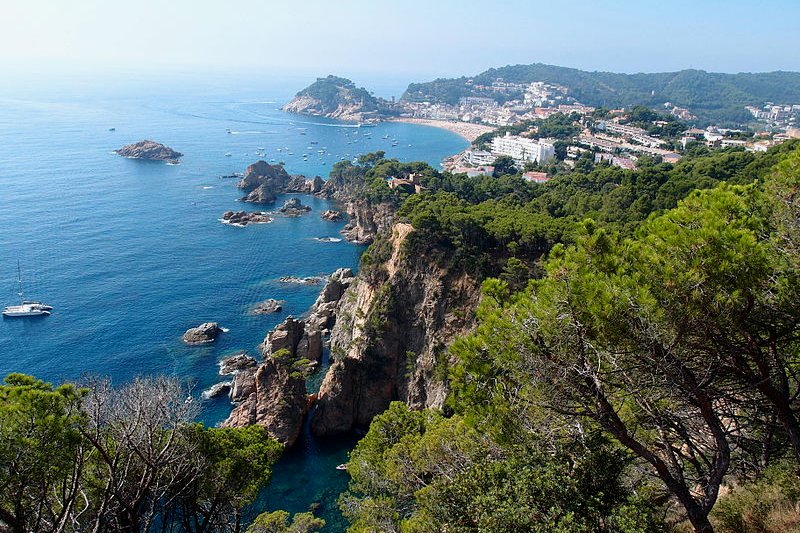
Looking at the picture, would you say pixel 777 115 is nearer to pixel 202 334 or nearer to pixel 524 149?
pixel 524 149

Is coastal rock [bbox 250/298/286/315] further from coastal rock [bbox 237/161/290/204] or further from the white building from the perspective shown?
the white building

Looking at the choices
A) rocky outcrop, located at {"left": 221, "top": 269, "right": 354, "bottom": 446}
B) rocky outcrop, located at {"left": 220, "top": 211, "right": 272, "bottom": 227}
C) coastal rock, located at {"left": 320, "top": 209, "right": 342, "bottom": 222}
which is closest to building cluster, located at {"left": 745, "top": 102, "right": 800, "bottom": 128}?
coastal rock, located at {"left": 320, "top": 209, "right": 342, "bottom": 222}

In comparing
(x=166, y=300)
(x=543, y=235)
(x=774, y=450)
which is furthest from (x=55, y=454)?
(x=166, y=300)

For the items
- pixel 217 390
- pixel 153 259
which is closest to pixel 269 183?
pixel 153 259

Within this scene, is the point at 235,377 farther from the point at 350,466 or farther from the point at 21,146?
the point at 21,146

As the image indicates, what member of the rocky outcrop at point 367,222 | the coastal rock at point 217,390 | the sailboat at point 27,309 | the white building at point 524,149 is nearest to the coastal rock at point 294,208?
the rocky outcrop at point 367,222

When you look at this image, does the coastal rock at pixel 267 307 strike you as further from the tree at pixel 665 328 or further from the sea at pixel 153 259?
the tree at pixel 665 328
